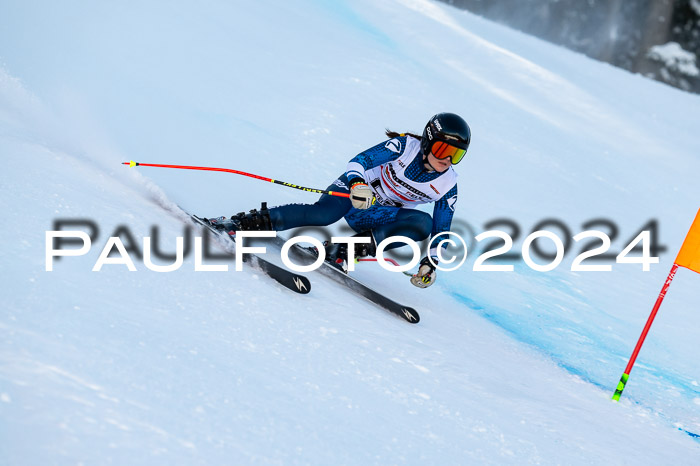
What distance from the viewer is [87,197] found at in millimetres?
2910

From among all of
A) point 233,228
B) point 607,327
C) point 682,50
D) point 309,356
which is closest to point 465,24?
point 607,327

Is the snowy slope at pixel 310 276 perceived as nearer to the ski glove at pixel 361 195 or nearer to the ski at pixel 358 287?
the ski at pixel 358 287

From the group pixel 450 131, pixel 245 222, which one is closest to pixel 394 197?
pixel 450 131

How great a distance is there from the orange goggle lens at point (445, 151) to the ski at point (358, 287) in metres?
0.75

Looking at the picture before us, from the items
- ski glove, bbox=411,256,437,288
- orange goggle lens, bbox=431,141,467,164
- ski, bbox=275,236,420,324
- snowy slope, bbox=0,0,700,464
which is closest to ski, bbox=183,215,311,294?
snowy slope, bbox=0,0,700,464

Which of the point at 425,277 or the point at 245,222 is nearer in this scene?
the point at 245,222

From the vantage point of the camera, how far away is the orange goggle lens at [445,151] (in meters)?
3.33

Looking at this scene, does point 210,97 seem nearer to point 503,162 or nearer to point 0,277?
point 503,162

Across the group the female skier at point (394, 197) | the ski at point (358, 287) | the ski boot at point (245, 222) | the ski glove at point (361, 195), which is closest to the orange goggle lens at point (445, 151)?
the female skier at point (394, 197)

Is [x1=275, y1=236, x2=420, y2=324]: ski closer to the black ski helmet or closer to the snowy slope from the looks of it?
the snowy slope

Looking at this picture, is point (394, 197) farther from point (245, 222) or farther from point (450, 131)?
point (245, 222)

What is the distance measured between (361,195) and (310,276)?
18.5 inches

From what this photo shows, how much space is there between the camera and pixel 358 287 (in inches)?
133

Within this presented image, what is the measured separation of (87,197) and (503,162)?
5.20 meters
